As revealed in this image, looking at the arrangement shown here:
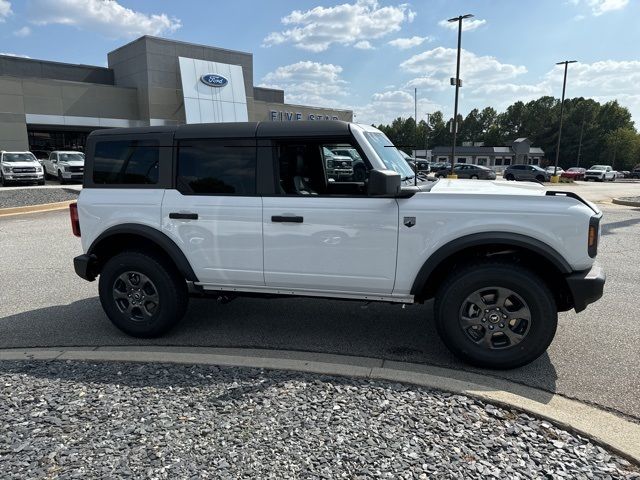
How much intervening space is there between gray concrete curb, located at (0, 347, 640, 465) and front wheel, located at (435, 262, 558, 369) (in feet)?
0.73

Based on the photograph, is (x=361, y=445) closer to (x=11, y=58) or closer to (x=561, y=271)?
(x=561, y=271)

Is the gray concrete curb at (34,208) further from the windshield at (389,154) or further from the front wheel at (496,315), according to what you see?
the front wheel at (496,315)

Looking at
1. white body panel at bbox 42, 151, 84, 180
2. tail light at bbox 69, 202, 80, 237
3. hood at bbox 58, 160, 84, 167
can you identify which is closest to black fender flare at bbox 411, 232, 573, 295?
tail light at bbox 69, 202, 80, 237

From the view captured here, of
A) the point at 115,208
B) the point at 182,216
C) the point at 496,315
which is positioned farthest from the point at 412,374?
the point at 115,208

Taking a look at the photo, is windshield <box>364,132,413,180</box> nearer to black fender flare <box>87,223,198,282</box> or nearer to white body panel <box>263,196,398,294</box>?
white body panel <box>263,196,398,294</box>

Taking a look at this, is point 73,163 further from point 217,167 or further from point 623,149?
point 623,149

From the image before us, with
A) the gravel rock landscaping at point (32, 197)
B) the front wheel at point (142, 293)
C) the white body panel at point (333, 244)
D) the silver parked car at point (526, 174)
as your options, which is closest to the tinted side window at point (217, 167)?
the white body panel at point (333, 244)

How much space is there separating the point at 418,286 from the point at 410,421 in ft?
3.70

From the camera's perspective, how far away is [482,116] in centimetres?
13512

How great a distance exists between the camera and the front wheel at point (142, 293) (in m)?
4.22

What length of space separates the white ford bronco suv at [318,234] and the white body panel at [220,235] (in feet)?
0.04

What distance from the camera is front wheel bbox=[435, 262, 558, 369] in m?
3.45

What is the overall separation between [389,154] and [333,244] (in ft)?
3.50

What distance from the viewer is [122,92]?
35562 mm
